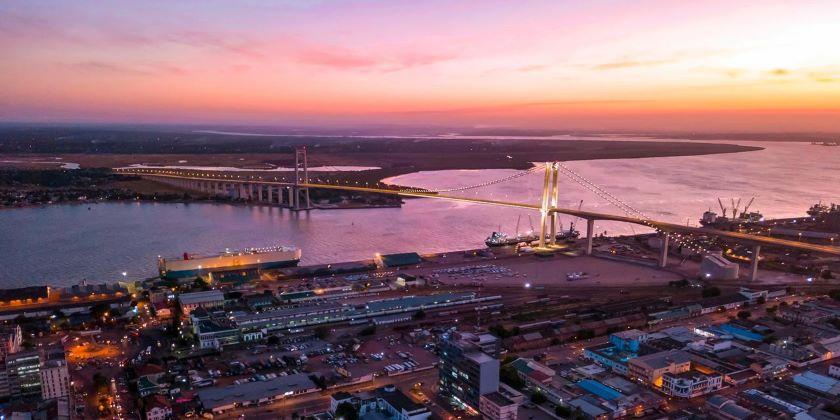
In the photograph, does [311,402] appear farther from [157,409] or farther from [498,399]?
[498,399]

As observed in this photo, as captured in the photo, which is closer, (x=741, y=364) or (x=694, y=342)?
(x=741, y=364)

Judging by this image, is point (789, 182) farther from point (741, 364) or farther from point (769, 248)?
point (741, 364)

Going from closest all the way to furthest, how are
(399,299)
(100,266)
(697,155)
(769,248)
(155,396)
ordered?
(155,396)
(399,299)
(100,266)
(769,248)
(697,155)

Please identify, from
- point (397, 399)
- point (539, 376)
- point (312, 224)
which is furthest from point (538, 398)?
point (312, 224)

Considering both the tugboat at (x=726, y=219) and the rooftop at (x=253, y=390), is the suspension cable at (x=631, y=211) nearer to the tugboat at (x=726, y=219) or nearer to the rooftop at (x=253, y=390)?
the tugboat at (x=726, y=219)

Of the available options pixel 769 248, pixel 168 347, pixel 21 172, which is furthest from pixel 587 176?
pixel 21 172

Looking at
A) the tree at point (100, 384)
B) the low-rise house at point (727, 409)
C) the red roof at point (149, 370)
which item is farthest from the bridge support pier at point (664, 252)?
the tree at point (100, 384)
